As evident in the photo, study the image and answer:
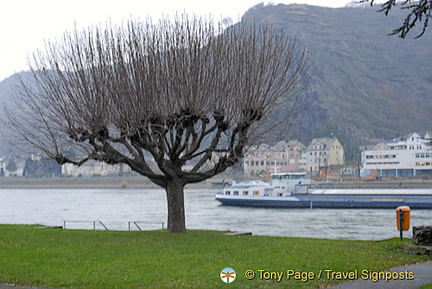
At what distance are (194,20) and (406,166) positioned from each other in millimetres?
126009

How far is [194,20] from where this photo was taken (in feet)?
70.2

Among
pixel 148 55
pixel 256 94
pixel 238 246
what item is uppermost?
pixel 148 55

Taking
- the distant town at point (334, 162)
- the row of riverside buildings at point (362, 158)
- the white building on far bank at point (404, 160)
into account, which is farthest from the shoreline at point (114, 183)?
the white building on far bank at point (404, 160)

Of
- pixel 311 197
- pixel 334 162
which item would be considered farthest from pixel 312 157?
pixel 311 197

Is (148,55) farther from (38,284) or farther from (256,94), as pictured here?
(38,284)

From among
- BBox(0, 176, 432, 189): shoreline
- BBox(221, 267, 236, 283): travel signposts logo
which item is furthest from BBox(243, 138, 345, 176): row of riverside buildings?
BBox(221, 267, 236, 283): travel signposts logo

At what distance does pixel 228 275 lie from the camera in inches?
457

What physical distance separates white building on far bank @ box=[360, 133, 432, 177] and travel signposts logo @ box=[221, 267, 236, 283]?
132m

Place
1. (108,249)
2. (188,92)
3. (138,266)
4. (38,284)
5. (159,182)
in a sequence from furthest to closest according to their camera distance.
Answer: (159,182) < (188,92) < (108,249) < (138,266) < (38,284)

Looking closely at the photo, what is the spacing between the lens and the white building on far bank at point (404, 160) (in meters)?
138

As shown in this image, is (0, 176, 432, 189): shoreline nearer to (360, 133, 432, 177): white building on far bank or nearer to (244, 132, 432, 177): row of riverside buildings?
(244, 132, 432, 177): row of riverside buildings

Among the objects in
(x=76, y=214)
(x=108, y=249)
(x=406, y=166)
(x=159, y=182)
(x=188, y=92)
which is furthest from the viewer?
(x=406, y=166)

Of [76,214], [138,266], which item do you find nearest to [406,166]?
[76,214]

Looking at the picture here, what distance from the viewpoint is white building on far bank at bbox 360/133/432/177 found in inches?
5438
